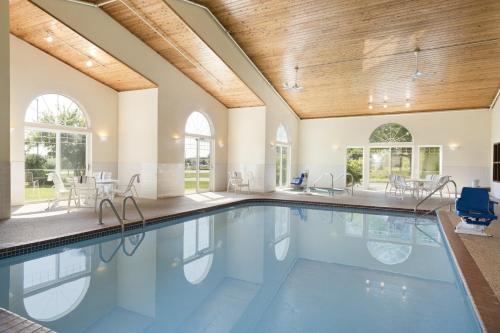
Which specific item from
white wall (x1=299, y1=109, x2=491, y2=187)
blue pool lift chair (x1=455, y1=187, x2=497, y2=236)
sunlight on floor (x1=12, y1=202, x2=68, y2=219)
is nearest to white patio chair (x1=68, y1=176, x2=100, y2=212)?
sunlight on floor (x1=12, y1=202, x2=68, y2=219)

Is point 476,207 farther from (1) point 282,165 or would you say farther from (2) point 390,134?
(1) point 282,165

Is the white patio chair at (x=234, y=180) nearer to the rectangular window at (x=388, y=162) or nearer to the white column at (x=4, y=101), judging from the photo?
the rectangular window at (x=388, y=162)

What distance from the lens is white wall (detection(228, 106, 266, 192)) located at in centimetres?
995

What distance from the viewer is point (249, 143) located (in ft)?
33.4

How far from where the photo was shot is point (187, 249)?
4328mm

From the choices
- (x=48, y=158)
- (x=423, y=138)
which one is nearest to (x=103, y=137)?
(x=48, y=158)

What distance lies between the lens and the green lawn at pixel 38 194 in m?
6.75

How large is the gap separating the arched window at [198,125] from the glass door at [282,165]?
2.90m

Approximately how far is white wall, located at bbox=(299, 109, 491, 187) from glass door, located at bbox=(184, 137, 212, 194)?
4716 mm

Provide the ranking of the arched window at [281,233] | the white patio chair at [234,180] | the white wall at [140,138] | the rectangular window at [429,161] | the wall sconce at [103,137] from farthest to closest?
the rectangular window at [429,161]
the white patio chair at [234,180]
the wall sconce at [103,137]
the white wall at [140,138]
the arched window at [281,233]

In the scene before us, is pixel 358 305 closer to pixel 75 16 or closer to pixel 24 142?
pixel 75 16

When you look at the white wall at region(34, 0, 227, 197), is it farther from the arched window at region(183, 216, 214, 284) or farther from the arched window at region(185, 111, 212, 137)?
the arched window at region(183, 216, 214, 284)

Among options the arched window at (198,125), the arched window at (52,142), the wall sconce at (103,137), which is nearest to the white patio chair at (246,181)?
the arched window at (198,125)

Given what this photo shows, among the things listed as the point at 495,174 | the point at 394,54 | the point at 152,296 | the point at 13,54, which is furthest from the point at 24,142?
the point at 495,174
